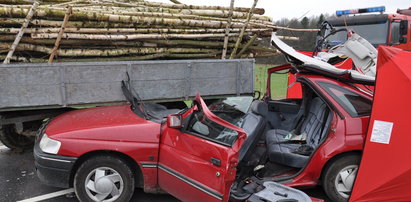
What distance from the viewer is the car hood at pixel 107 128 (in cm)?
360

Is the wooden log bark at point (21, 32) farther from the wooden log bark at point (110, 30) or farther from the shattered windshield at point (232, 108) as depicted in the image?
the shattered windshield at point (232, 108)

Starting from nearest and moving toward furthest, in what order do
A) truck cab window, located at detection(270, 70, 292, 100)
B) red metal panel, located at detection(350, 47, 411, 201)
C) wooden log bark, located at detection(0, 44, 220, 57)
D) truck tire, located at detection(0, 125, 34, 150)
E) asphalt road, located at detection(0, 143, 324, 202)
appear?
red metal panel, located at detection(350, 47, 411, 201) → asphalt road, located at detection(0, 143, 324, 202) → wooden log bark, located at detection(0, 44, 220, 57) → truck tire, located at detection(0, 125, 34, 150) → truck cab window, located at detection(270, 70, 292, 100)

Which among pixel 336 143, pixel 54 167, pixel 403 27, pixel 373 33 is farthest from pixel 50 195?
pixel 373 33

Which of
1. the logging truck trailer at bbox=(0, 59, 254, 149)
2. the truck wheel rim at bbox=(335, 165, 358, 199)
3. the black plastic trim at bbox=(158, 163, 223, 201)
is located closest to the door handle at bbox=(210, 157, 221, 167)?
the black plastic trim at bbox=(158, 163, 223, 201)

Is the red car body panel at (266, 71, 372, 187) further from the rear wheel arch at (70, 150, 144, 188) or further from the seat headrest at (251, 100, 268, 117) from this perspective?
the rear wheel arch at (70, 150, 144, 188)

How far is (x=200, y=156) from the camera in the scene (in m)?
3.27

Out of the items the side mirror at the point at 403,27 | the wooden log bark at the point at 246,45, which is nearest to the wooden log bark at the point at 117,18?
the wooden log bark at the point at 246,45

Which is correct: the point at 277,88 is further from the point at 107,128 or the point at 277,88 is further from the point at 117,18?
the point at 107,128

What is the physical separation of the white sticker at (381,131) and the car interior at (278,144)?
0.67 metres

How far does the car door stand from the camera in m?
3.10

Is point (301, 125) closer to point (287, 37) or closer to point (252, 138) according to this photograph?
point (252, 138)

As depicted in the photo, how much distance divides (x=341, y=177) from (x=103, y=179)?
276 cm

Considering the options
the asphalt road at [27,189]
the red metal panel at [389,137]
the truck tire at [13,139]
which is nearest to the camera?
the red metal panel at [389,137]

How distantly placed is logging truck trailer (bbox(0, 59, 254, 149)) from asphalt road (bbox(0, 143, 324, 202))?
0.52 m
